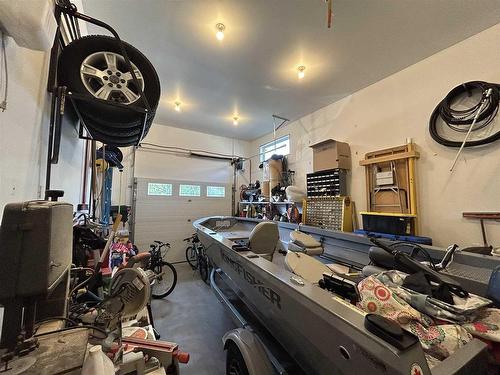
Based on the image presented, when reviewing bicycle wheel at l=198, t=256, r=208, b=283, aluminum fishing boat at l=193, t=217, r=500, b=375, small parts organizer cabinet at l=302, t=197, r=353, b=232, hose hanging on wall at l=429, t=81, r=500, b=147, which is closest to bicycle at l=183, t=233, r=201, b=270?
bicycle wheel at l=198, t=256, r=208, b=283

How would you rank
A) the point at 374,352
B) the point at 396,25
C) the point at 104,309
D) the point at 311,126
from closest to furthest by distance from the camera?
the point at 374,352 → the point at 104,309 → the point at 396,25 → the point at 311,126

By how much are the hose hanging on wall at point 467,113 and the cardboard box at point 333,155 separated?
1.20 m

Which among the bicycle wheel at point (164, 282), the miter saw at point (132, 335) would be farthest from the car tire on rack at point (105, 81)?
the bicycle wheel at point (164, 282)

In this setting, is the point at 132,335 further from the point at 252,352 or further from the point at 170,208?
the point at 170,208

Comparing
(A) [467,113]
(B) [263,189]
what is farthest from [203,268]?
(A) [467,113]

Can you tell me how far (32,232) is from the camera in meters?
0.55

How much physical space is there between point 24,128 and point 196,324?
8.84ft

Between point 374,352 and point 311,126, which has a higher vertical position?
point 311,126

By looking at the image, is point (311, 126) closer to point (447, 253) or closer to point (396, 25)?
point (396, 25)

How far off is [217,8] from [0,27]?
2026 mm

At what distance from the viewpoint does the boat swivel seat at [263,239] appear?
93.7 inches

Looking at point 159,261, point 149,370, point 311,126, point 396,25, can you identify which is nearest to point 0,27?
point 149,370

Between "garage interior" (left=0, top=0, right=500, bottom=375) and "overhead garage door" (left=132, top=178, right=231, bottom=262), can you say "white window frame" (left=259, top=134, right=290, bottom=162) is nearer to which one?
"garage interior" (left=0, top=0, right=500, bottom=375)

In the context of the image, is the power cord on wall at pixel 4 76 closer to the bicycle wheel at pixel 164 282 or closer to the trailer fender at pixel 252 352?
the trailer fender at pixel 252 352
